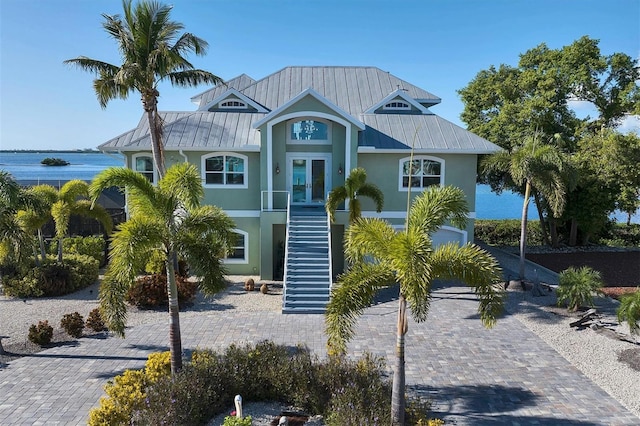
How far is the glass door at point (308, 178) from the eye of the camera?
19.4m

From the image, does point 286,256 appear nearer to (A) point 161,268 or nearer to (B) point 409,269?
(A) point 161,268

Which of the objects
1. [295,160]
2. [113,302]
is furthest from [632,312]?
[295,160]

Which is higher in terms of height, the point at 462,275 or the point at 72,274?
the point at 462,275

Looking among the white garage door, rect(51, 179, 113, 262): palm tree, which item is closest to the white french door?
the white garage door

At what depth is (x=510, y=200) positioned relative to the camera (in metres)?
37.0

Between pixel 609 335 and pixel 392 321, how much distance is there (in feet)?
19.7

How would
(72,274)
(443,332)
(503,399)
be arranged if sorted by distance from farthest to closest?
(72,274) < (443,332) < (503,399)

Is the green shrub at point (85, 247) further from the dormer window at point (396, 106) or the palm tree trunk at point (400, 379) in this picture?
the palm tree trunk at point (400, 379)

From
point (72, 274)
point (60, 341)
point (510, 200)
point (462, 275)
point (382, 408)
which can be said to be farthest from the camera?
point (510, 200)

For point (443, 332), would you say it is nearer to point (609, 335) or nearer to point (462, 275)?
point (609, 335)

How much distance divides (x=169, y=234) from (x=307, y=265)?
781cm

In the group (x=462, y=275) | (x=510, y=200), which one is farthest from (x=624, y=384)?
(x=510, y=200)

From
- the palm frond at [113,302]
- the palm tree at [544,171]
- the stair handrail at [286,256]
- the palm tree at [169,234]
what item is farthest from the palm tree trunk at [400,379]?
the palm tree at [544,171]

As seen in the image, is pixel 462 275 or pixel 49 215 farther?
pixel 49 215
